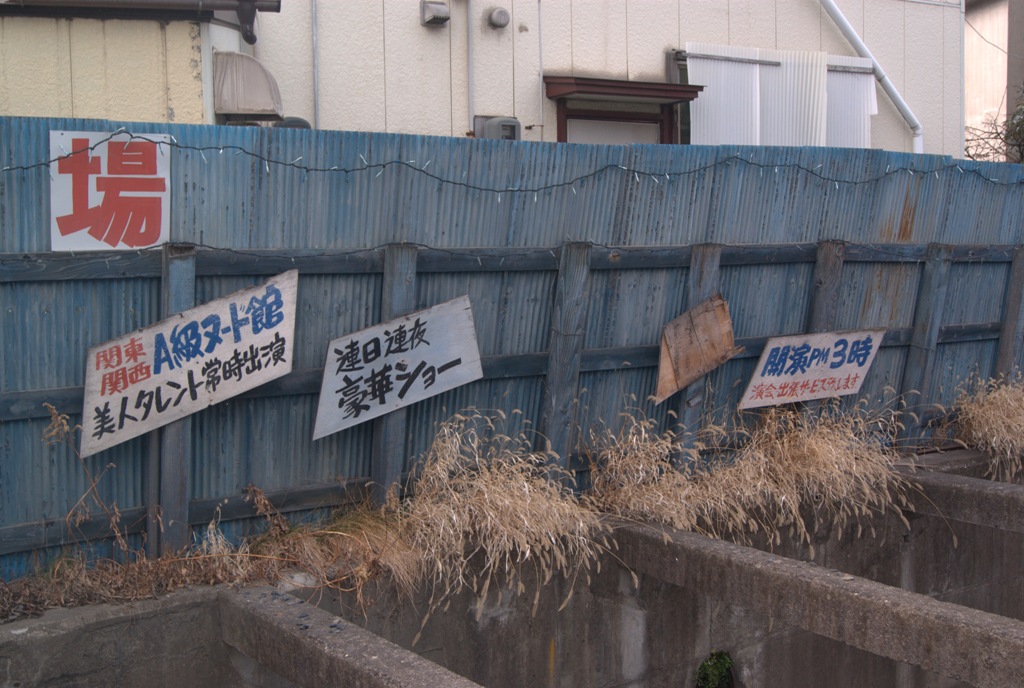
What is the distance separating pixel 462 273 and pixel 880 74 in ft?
21.3

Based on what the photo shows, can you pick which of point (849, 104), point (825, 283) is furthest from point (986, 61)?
point (825, 283)

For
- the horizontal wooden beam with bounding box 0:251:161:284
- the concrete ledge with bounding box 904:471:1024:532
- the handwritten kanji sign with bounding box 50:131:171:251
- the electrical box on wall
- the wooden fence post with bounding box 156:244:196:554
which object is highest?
the electrical box on wall

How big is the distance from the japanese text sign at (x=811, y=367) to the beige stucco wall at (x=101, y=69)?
372cm

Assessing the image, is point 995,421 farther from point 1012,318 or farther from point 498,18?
point 498,18

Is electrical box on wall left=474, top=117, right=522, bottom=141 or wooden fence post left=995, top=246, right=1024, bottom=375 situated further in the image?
electrical box on wall left=474, top=117, right=522, bottom=141

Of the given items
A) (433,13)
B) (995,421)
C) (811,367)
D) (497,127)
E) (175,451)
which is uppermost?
(433,13)

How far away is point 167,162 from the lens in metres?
4.31

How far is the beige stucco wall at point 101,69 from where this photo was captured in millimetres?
6059

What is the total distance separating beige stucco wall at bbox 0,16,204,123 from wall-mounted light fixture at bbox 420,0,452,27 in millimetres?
1979

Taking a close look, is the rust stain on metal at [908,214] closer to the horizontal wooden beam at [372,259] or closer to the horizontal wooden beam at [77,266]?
the horizontal wooden beam at [372,259]

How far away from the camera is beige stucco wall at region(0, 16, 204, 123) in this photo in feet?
19.9

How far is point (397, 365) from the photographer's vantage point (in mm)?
4879

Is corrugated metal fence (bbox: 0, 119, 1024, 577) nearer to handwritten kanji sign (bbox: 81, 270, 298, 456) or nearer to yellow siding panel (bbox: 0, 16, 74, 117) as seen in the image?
handwritten kanji sign (bbox: 81, 270, 298, 456)

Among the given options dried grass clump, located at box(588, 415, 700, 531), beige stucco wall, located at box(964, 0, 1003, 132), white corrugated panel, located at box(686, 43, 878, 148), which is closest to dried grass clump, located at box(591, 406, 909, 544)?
dried grass clump, located at box(588, 415, 700, 531)
